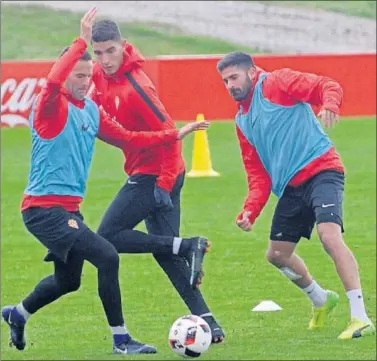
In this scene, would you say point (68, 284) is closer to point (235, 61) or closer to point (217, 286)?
point (235, 61)

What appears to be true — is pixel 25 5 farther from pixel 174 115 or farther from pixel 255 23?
pixel 174 115

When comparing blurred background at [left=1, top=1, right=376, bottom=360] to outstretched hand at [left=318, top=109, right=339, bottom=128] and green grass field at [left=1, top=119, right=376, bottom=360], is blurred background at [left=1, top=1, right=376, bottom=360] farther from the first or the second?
outstretched hand at [left=318, top=109, right=339, bottom=128]

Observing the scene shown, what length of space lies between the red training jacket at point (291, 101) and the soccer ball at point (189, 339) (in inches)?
45.1

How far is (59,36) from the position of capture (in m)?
42.2

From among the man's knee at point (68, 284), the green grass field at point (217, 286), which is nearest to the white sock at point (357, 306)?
the green grass field at point (217, 286)

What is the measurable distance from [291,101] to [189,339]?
199 cm

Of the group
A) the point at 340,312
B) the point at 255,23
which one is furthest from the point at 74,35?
the point at 340,312

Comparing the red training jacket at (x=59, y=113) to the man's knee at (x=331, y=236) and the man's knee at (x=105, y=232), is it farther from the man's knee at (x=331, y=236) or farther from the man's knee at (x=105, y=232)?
the man's knee at (x=331, y=236)

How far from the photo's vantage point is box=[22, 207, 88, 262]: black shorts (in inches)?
411

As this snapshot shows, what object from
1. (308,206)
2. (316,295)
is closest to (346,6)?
(316,295)

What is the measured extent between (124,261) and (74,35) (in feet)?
88.9

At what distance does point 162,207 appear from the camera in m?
11.2

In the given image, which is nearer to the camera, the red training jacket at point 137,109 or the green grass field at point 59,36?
the red training jacket at point 137,109

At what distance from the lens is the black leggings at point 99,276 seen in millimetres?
10445
